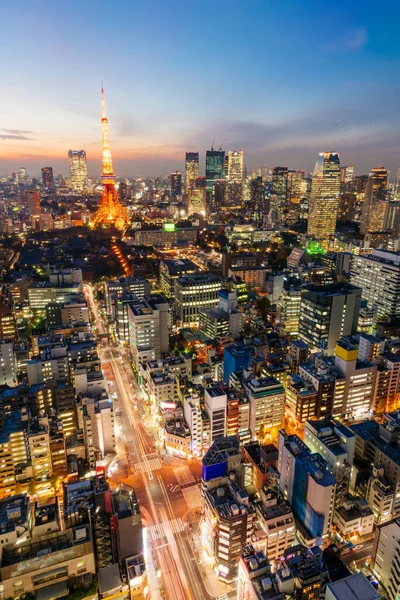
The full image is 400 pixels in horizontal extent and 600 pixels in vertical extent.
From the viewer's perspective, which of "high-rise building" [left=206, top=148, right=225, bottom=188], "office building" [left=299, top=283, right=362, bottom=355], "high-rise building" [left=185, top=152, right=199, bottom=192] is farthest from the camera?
"high-rise building" [left=185, top=152, right=199, bottom=192]

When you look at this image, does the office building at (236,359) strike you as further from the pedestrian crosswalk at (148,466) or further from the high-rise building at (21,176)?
the high-rise building at (21,176)

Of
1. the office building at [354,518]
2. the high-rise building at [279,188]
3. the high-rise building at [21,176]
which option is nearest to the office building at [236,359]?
the office building at [354,518]

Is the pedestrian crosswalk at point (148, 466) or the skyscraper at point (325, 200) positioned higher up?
the skyscraper at point (325, 200)

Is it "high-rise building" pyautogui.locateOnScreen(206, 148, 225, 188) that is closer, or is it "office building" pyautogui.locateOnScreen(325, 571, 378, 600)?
"office building" pyautogui.locateOnScreen(325, 571, 378, 600)

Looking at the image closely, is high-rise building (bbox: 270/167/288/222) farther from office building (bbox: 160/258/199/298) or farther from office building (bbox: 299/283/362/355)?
office building (bbox: 299/283/362/355)

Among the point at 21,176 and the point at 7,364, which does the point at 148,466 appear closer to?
the point at 7,364

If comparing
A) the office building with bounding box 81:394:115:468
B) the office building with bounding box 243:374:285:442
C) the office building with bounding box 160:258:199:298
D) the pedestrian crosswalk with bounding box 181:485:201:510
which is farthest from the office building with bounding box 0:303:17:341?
the office building with bounding box 243:374:285:442
